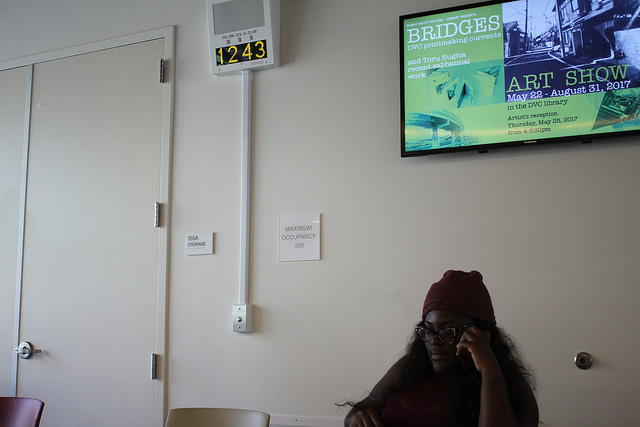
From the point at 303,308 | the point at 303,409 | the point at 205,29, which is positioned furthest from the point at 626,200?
the point at 205,29

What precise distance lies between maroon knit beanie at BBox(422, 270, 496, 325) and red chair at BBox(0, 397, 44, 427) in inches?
73.1

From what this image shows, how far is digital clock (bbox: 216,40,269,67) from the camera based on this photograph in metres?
3.05

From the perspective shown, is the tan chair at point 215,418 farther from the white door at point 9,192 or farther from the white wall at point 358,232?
the white door at point 9,192

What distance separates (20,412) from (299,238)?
1515 mm

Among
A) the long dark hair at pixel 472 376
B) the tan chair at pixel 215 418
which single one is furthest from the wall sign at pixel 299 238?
the long dark hair at pixel 472 376

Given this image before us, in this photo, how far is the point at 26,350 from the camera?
3447mm

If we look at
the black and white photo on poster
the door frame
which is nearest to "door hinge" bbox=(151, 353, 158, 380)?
the door frame

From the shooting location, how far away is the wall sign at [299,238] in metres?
2.88

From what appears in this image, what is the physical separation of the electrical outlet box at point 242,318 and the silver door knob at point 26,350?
54.4 inches

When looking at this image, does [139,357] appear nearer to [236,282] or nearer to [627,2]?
[236,282]

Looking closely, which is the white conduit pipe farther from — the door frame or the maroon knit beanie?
the maroon knit beanie

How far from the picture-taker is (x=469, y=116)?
103 inches

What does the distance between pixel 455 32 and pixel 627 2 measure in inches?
28.3

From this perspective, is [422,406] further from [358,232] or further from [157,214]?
[157,214]
